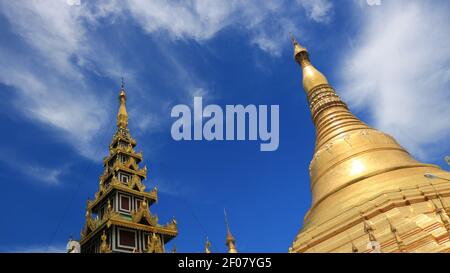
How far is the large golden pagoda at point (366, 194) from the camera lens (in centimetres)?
1634

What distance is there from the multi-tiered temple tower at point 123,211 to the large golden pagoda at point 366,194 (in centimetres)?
986

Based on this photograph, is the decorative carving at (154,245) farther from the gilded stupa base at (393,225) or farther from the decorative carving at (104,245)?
the gilded stupa base at (393,225)

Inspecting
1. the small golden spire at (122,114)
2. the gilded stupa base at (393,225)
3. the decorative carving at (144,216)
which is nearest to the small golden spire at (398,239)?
the gilded stupa base at (393,225)

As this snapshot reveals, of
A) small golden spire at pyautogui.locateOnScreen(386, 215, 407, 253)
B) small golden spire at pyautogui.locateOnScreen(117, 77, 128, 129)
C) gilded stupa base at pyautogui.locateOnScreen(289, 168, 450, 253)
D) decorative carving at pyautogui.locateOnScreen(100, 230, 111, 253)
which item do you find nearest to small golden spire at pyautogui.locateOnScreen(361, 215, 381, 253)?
gilded stupa base at pyautogui.locateOnScreen(289, 168, 450, 253)

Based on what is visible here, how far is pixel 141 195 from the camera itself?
28734 mm

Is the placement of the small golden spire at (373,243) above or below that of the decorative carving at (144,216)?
below

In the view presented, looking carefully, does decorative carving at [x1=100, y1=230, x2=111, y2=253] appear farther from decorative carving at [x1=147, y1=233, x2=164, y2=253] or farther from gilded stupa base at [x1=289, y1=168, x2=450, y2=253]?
gilded stupa base at [x1=289, y1=168, x2=450, y2=253]

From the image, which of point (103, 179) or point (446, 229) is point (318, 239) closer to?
point (446, 229)

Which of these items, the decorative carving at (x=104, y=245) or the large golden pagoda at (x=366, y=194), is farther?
the decorative carving at (x=104, y=245)

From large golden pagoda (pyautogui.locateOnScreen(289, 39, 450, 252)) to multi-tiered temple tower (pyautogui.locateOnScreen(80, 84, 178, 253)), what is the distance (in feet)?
32.4

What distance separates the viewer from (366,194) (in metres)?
21.2
